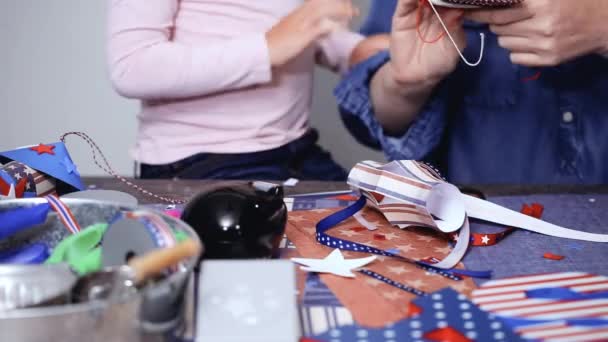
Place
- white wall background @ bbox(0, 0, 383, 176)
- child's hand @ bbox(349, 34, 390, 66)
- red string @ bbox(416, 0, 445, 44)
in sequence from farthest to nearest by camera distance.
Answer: white wall background @ bbox(0, 0, 383, 176)
child's hand @ bbox(349, 34, 390, 66)
red string @ bbox(416, 0, 445, 44)

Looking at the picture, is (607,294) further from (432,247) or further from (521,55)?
(521,55)

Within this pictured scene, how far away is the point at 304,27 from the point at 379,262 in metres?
0.50

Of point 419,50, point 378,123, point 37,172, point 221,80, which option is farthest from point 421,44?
point 37,172

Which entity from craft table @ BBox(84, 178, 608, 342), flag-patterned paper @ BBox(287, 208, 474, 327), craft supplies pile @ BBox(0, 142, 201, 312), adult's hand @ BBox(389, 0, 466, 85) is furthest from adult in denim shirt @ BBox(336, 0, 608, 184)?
craft supplies pile @ BBox(0, 142, 201, 312)

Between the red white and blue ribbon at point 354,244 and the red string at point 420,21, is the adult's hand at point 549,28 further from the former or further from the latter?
the red white and blue ribbon at point 354,244

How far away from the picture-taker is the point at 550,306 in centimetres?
46

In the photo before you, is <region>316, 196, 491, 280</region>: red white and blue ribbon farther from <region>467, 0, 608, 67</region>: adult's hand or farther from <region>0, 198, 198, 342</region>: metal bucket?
<region>467, 0, 608, 67</region>: adult's hand

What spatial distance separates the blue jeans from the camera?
0.95 m

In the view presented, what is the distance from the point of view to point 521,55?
0.82 metres

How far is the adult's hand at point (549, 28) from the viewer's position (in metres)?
0.79

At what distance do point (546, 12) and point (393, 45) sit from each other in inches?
8.0

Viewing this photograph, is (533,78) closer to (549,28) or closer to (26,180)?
(549,28)

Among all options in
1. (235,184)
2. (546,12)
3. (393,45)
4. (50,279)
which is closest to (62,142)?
(235,184)

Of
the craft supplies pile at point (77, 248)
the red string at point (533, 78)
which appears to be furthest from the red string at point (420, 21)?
the craft supplies pile at point (77, 248)
